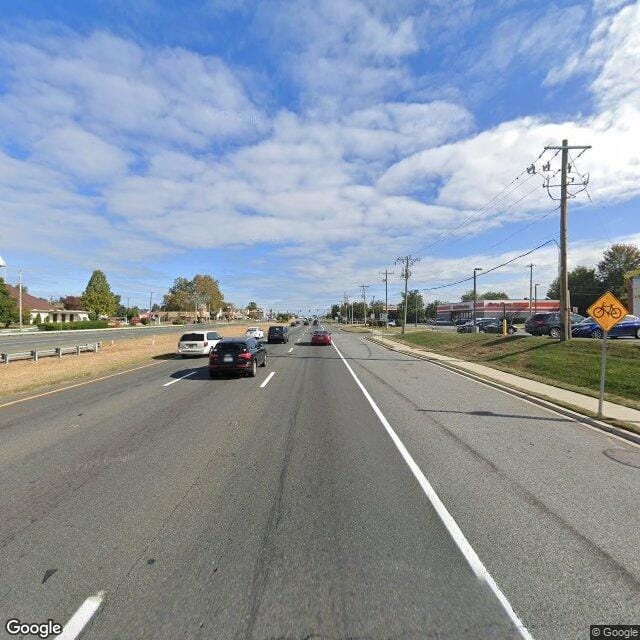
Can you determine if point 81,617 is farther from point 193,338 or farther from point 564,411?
point 193,338

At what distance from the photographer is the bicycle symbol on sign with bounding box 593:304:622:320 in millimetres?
9430

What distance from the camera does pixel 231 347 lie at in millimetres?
15797

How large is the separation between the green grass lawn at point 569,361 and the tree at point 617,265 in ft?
257

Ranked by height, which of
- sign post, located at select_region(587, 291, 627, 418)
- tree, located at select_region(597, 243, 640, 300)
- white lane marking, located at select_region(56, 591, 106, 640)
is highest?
tree, located at select_region(597, 243, 640, 300)

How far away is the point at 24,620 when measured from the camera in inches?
113

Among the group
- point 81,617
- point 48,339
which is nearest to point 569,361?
point 81,617

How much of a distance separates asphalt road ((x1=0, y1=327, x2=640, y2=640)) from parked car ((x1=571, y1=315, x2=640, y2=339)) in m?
18.3

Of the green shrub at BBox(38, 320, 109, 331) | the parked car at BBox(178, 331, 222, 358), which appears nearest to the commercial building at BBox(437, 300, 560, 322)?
the green shrub at BBox(38, 320, 109, 331)

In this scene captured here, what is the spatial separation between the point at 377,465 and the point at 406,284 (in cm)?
5575

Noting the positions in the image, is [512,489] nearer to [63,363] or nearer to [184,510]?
[184,510]

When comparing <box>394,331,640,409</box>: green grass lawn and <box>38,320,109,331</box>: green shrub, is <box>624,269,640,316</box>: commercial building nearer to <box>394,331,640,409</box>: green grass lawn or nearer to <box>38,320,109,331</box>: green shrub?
<box>394,331,640,409</box>: green grass lawn

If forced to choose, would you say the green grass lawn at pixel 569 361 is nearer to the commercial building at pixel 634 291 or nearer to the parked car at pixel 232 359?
the parked car at pixel 232 359

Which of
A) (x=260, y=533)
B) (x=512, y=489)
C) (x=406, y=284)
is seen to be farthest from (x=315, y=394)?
(x=406, y=284)

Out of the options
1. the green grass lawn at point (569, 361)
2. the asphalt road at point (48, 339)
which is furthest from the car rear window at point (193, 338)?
the green grass lawn at point (569, 361)
